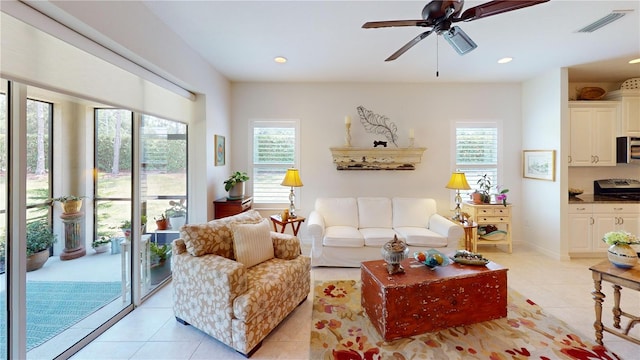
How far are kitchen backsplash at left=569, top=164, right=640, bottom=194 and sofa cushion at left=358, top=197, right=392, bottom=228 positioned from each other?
3.07m

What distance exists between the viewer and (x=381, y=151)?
439 cm

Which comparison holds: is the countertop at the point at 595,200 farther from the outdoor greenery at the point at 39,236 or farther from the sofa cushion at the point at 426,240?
the outdoor greenery at the point at 39,236

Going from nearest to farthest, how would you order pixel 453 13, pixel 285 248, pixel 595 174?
1. pixel 453 13
2. pixel 285 248
3. pixel 595 174

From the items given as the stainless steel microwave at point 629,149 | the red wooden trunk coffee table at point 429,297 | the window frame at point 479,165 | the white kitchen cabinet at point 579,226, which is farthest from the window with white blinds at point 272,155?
the stainless steel microwave at point 629,149

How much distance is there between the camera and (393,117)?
4.55 m

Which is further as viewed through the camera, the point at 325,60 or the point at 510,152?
the point at 510,152

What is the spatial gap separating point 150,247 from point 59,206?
1.11 metres

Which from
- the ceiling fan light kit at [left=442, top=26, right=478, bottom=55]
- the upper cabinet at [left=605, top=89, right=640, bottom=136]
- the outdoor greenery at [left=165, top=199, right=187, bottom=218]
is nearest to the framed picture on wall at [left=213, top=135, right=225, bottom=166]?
the outdoor greenery at [left=165, top=199, right=187, bottom=218]

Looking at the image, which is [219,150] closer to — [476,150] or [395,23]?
[395,23]

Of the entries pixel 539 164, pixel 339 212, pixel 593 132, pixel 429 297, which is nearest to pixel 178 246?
pixel 429 297

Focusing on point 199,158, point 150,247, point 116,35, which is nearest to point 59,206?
point 150,247

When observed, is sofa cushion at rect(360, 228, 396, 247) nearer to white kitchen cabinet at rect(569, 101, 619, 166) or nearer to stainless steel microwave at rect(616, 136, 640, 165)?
white kitchen cabinet at rect(569, 101, 619, 166)

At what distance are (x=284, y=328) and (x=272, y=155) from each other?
9.48ft

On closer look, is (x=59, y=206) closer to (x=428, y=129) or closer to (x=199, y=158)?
(x=199, y=158)
